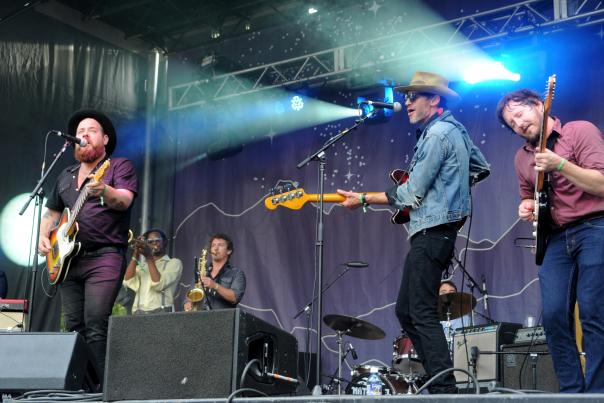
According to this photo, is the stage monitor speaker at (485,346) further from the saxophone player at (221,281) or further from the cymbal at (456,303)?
the saxophone player at (221,281)

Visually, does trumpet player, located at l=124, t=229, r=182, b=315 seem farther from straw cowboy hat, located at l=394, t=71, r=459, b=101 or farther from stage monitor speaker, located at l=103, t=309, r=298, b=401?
stage monitor speaker, located at l=103, t=309, r=298, b=401

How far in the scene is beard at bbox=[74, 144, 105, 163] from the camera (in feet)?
15.6

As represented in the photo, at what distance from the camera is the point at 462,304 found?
7035 mm

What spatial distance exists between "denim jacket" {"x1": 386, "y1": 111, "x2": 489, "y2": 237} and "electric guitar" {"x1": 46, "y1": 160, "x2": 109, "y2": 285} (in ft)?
6.04

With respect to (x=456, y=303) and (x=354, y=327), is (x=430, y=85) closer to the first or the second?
(x=456, y=303)

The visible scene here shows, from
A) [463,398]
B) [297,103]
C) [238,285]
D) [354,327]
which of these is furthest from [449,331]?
[463,398]

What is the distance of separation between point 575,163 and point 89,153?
9.56 feet

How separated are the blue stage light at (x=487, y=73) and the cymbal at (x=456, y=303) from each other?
2414 mm

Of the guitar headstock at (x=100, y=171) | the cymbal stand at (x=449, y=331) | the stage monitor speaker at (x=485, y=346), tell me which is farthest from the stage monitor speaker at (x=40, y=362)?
the cymbal stand at (x=449, y=331)

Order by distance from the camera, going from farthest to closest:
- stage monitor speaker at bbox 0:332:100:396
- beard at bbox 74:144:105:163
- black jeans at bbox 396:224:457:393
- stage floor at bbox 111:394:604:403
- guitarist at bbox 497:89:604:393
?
beard at bbox 74:144:105:163, black jeans at bbox 396:224:457:393, guitarist at bbox 497:89:604:393, stage monitor speaker at bbox 0:332:100:396, stage floor at bbox 111:394:604:403

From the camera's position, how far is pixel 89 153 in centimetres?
477

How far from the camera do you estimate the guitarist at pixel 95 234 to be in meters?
4.27

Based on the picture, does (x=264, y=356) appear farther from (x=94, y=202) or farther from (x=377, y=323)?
(x=377, y=323)

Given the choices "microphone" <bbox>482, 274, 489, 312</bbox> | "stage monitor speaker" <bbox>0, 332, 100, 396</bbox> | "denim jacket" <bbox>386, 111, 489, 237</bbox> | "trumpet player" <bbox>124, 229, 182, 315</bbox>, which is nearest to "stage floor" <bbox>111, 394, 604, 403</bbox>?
"stage monitor speaker" <bbox>0, 332, 100, 396</bbox>
